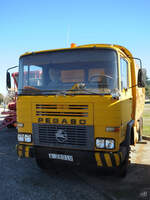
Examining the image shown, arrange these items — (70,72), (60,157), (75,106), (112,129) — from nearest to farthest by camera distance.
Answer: (112,129)
(75,106)
(60,157)
(70,72)

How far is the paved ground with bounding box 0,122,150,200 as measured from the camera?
12.6 feet

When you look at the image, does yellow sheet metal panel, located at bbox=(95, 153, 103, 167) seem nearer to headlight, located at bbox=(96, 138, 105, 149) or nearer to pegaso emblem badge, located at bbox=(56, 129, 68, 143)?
headlight, located at bbox=(96, 138, 105, 149)

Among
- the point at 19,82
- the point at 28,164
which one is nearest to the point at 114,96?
the point at 19,82

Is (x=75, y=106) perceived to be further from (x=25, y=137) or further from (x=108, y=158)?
(x=25, y=137)

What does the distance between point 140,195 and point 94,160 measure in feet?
3.41

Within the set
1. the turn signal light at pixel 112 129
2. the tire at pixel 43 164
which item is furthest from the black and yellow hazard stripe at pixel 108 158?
the tire at pixel 43 164

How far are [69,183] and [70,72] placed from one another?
7.67 ft

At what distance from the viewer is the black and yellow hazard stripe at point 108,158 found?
12.4 feet

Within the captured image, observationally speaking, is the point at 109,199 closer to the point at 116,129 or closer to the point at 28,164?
the point at 116,129

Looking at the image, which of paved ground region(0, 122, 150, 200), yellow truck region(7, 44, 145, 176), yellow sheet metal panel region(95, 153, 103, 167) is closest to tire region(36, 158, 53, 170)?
paved ground region(0, 122, 150, 200)

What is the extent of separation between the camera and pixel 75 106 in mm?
3914

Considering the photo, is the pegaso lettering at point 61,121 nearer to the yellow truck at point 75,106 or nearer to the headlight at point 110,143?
the yellow truck at point 75,106

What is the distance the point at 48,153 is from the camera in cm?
420

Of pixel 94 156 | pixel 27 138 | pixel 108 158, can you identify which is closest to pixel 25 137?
pixel 27 138
